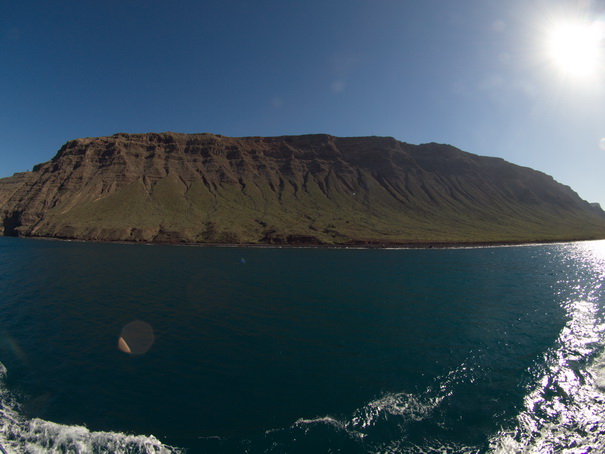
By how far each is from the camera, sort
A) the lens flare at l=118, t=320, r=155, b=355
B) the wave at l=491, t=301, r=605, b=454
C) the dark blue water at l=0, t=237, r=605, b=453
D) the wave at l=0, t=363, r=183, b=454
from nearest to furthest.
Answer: the wave at l=0, t=363, r=183, b=454
the wave at l=491, t=301, r=605, b=454
the dark blue water at l=0, t=237, r=605, b=453
the lens flare at l=118, t=320, r=155, b=355

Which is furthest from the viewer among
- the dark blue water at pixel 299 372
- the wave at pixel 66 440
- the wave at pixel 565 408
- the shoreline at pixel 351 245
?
the shoreline at pixel 351 245

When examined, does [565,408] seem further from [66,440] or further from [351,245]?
[351,245]

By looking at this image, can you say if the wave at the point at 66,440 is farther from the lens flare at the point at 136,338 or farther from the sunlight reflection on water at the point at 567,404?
the sunlight reflection on water at the point at 567,404

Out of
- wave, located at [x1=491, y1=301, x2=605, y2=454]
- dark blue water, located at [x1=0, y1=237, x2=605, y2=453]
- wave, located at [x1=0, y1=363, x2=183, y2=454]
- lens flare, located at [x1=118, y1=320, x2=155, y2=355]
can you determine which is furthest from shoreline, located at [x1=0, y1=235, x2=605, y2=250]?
wave, located at [x1=0, y1=363, x2=183, y2=454]

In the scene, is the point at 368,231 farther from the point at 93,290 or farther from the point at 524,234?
the point at 93,290

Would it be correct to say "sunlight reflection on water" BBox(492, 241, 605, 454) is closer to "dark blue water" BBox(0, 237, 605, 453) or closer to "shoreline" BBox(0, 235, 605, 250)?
"dark blue water" BBox(0, 237, 605, 453)

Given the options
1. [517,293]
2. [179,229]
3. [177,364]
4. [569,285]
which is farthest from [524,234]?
[177,364]

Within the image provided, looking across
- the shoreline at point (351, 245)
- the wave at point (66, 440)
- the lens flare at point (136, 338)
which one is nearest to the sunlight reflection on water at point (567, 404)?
the wave at point (66, 440)
